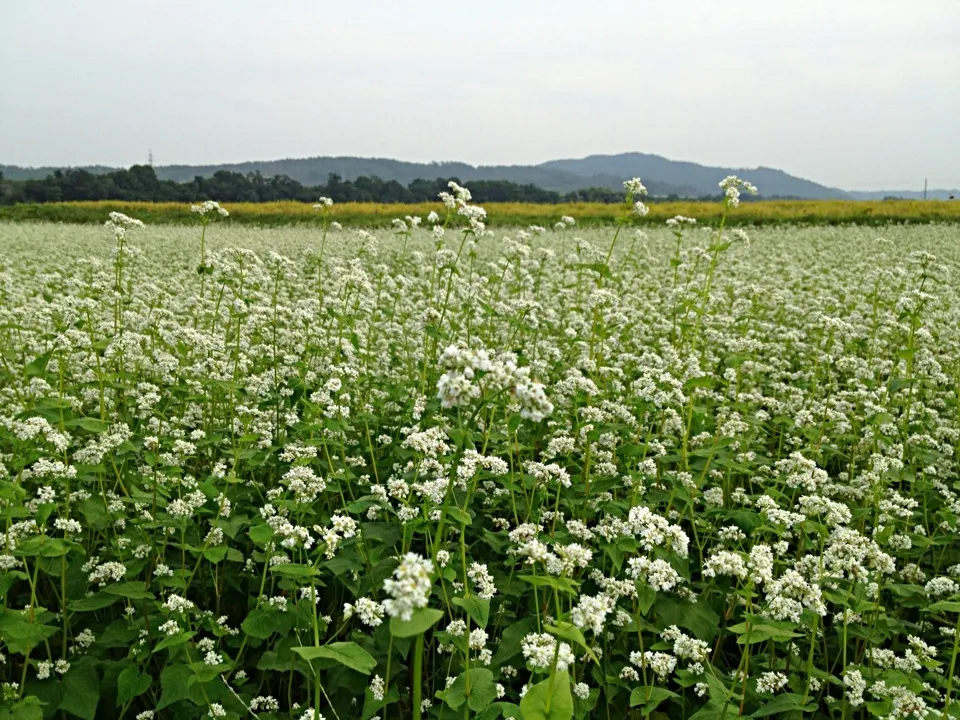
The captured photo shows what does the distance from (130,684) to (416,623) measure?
7.55ft

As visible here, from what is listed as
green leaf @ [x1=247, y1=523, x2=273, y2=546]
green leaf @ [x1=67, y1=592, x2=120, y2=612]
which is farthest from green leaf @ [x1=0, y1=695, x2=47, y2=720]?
green leaf @ [x1=247, y1=523, x2=273, y2=546]

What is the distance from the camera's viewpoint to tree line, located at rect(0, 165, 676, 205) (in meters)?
60.4

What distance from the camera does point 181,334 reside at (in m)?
5.48

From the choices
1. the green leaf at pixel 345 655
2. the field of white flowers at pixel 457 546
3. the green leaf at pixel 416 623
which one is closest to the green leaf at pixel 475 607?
the field of white flowers at pixel 457 546

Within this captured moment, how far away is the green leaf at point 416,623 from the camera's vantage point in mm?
1777

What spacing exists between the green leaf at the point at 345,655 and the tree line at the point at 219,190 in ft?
193

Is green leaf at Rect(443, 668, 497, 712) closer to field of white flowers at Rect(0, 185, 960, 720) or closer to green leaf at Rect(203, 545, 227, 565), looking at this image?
field of white flowers at Rect(0, 185, 960, 720)

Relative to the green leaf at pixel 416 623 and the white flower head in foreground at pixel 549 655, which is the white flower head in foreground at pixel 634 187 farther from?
the green leaf at pixel 416 623

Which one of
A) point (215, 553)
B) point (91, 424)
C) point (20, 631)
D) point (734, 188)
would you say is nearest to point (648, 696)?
point (215, 553)

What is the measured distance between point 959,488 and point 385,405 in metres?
5.21

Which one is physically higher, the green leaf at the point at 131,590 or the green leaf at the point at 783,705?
the green leaf at the point at 131,590

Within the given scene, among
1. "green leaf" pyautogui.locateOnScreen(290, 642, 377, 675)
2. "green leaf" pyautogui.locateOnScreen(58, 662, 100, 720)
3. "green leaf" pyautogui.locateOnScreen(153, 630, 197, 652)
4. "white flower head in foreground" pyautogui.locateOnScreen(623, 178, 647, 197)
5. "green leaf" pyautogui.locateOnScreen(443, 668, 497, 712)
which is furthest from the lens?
"white flower head in foreground" pyautogui.locateOnScreen(623, 178, 647, 197)

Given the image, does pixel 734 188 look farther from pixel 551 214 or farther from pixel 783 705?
pixel 551 214

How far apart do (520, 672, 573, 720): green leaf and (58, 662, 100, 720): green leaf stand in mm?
2557
